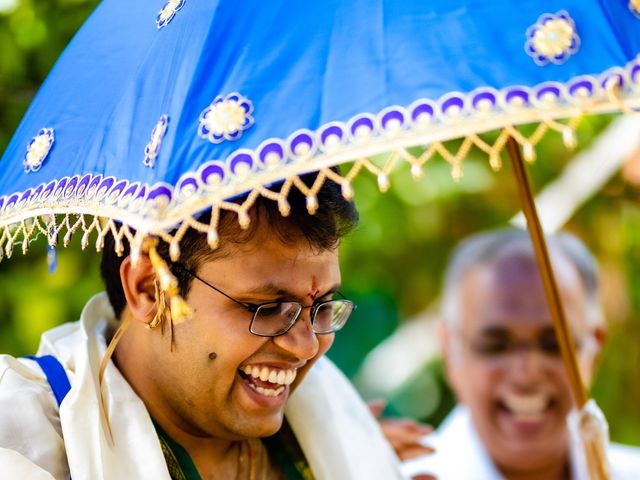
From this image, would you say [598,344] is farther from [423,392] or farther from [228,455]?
[228,455]

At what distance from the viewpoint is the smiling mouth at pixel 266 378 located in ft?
8.46

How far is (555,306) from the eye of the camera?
8.93 ft

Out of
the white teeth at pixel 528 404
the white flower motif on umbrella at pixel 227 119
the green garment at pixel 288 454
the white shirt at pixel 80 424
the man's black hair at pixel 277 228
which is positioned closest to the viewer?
the white flower motif on umbrella at pixel 227 119

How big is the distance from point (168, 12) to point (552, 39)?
83 cm

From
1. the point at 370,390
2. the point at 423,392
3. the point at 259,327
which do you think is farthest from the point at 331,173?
the point at 423,392

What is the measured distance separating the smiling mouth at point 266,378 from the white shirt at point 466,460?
2.42 metres

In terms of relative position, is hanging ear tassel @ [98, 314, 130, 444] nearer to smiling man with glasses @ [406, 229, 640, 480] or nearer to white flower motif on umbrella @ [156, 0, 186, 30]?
white flower motif on umbrella @ [156, 0, 186, 30]

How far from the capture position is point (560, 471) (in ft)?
16.2

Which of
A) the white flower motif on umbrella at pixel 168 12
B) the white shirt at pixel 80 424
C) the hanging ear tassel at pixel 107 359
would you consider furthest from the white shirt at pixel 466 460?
the white flower motif on umbrella at pixel 168 12

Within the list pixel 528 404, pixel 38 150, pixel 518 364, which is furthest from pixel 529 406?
pixel 38 150

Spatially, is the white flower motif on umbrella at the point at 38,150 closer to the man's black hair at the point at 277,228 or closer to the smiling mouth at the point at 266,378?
the man's black hair at the point at 277,228

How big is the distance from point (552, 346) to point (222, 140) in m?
3.32

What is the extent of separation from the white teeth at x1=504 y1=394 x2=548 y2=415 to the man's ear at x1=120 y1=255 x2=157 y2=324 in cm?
272

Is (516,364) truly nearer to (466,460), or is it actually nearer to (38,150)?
(466,460)
